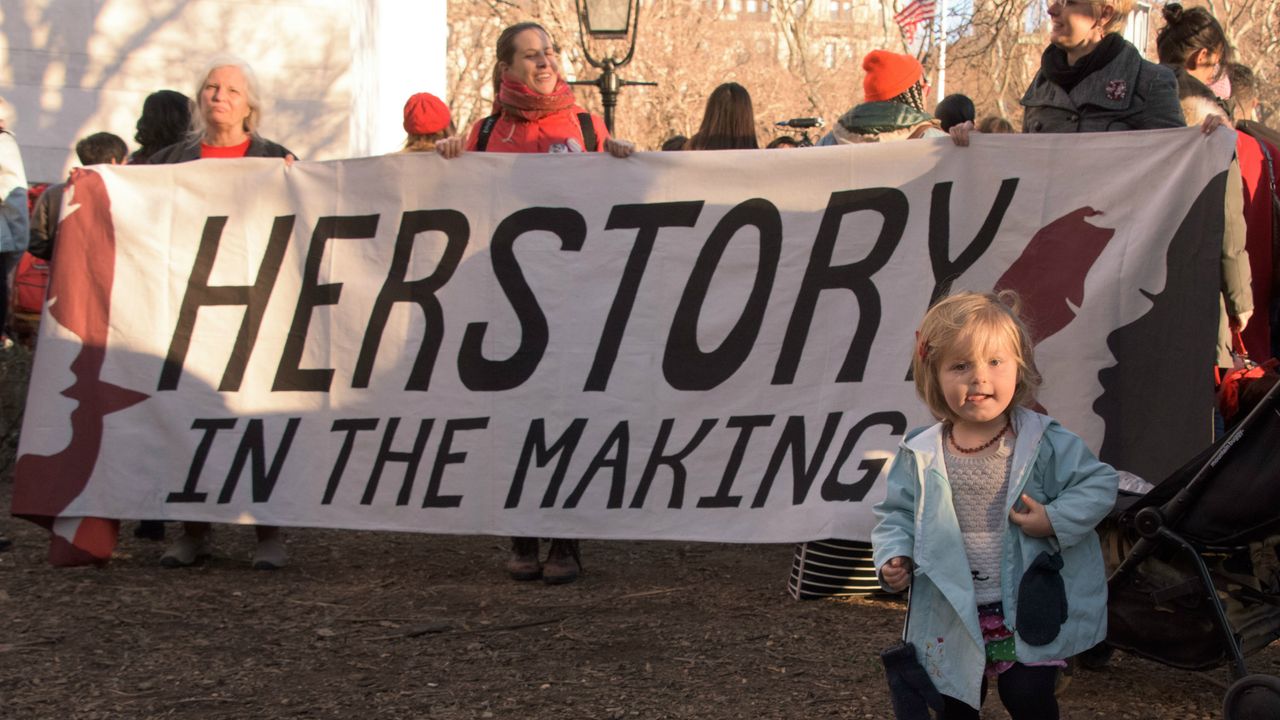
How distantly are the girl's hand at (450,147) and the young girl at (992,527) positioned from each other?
2.85 metres

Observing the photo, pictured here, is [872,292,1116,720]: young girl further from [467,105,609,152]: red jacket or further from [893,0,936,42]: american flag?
[893,0,936,42]: american flag

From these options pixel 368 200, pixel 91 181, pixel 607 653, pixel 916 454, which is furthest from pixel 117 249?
pixel 916 454

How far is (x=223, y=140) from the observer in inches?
229

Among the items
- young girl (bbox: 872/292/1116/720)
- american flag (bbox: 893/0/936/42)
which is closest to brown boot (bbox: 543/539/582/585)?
young girl (bbox: 872/292/1116/720)

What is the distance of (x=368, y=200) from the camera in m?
5.57

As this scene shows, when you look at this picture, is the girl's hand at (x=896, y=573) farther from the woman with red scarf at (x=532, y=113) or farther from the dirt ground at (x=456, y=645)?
the woman with red scarf at (x=532, y=113)

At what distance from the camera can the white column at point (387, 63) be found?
14.4 meters

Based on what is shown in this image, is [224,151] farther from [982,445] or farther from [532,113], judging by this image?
[982,445]

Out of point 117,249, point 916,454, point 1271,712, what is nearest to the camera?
point 916,454

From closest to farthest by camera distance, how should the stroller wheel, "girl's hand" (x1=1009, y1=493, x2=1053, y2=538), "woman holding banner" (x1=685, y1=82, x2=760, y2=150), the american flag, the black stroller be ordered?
"girl's hand" (x1=1009, y1=493, x2=1053, y2=538) < the stroller wheel < the black stroller < "woman holding banner" (x1=685, y1=82, x2=760, y2=150) < the american flag

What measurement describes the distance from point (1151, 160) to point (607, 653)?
8.16ft

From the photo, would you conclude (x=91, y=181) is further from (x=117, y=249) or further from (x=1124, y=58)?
(x=1124, y=58)

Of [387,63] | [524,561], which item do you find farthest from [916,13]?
[524,561]

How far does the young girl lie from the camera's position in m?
2.89
